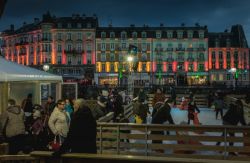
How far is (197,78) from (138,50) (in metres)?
11.8

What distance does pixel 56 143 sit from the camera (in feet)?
27.8

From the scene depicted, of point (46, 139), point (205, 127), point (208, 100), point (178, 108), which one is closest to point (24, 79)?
point (46, 139)

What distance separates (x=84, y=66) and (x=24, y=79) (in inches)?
2469

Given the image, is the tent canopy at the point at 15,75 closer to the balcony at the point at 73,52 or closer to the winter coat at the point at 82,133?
the winter coat at the point at 82,133

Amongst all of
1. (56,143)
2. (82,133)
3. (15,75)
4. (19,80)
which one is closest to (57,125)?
(56,143)

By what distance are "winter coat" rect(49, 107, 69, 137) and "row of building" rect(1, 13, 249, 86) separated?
63.8 meters

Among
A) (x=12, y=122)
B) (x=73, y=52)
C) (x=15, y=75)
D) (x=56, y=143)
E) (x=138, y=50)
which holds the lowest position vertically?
(x=56, y=143)

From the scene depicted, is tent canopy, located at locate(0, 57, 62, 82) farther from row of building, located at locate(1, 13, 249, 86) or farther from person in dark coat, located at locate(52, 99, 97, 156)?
row of building, located at locate(1, 13, 249, 86)

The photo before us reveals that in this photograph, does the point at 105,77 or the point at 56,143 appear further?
the point at 105,77

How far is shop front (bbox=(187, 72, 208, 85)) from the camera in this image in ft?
237

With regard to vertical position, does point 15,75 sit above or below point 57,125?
above

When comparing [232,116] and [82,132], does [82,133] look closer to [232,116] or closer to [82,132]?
[82,132]

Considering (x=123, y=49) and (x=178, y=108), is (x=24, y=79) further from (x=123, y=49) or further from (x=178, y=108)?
(x=123, y=49)

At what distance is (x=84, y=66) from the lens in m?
73.2
